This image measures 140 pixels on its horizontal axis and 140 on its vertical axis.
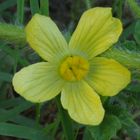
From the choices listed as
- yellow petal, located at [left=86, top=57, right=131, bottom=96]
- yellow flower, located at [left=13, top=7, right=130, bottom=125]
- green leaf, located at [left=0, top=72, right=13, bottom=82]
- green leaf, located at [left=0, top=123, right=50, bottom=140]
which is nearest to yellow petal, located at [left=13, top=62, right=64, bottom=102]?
yellow flower, located at [left=13, top=7, right=130, bottom=125]

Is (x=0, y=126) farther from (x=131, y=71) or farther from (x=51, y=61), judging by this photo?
(x=131, y=71)

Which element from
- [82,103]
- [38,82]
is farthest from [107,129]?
[38,82]

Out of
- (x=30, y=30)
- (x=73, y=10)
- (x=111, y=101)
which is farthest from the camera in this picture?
(x=73, y=10)

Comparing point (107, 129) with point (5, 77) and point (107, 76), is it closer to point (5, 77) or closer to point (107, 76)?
point (107, 76)

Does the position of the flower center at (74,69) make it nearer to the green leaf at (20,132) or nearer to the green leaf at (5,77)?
the green leaf at (20,132)

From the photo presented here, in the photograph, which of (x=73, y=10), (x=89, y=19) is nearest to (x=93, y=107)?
(x=89, y=19)

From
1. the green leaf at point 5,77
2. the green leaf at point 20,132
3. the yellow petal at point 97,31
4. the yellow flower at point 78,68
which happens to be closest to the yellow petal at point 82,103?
the yellow flower at point 78,68

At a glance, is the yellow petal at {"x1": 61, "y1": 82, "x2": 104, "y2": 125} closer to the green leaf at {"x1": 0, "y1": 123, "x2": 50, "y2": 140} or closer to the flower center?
the flower center
